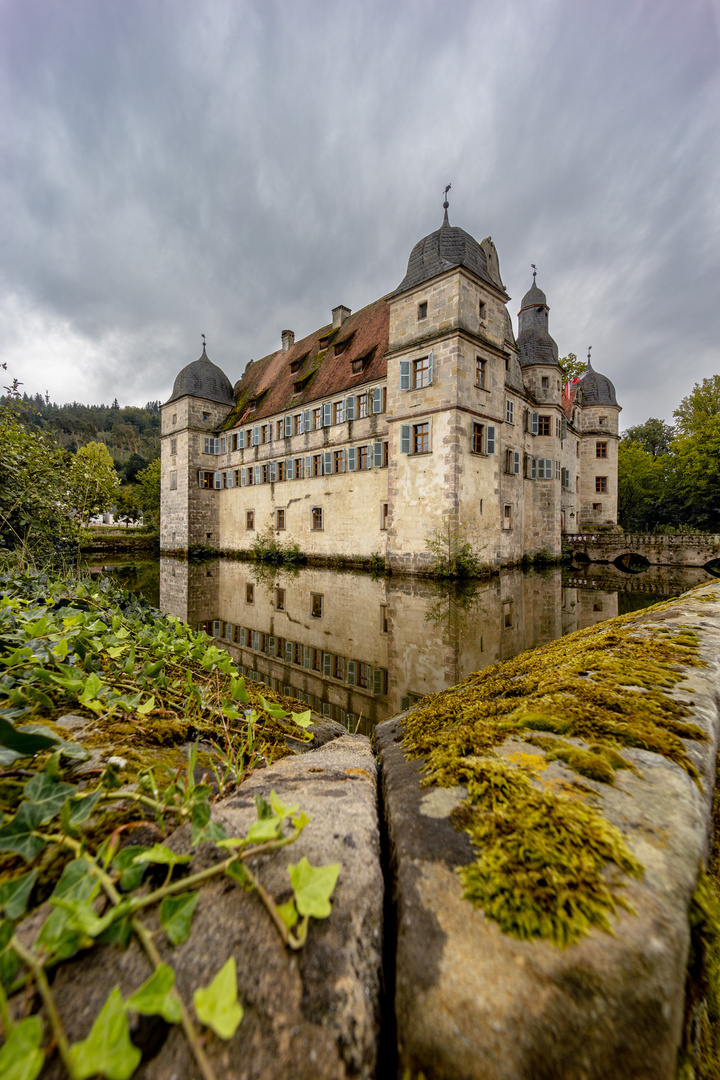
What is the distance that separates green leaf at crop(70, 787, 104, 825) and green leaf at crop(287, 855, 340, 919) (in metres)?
0.40

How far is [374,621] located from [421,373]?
10.4 m

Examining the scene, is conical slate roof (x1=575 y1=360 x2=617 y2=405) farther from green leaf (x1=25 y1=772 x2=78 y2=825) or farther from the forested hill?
the forested hill

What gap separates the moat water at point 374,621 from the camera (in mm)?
4996

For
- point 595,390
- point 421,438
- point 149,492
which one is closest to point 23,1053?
point 421,438

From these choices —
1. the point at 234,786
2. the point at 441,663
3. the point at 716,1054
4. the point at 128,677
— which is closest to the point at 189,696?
the point at 128,677

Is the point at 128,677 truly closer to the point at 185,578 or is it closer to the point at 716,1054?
the point at 716,1054

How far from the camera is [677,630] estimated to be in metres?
2.56

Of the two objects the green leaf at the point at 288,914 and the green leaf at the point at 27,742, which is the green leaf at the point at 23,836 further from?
the green leaf at the point at 288,914

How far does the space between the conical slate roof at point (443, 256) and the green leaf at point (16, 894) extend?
16.7 meters

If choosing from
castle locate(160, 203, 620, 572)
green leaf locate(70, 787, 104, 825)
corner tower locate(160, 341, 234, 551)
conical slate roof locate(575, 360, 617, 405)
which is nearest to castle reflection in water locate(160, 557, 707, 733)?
green leaf locate(70, 787, 104, 825)

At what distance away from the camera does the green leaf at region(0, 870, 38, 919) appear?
2.07 feet

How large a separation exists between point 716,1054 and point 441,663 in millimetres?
4858

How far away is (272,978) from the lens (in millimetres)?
595

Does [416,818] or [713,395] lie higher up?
[713,395]
